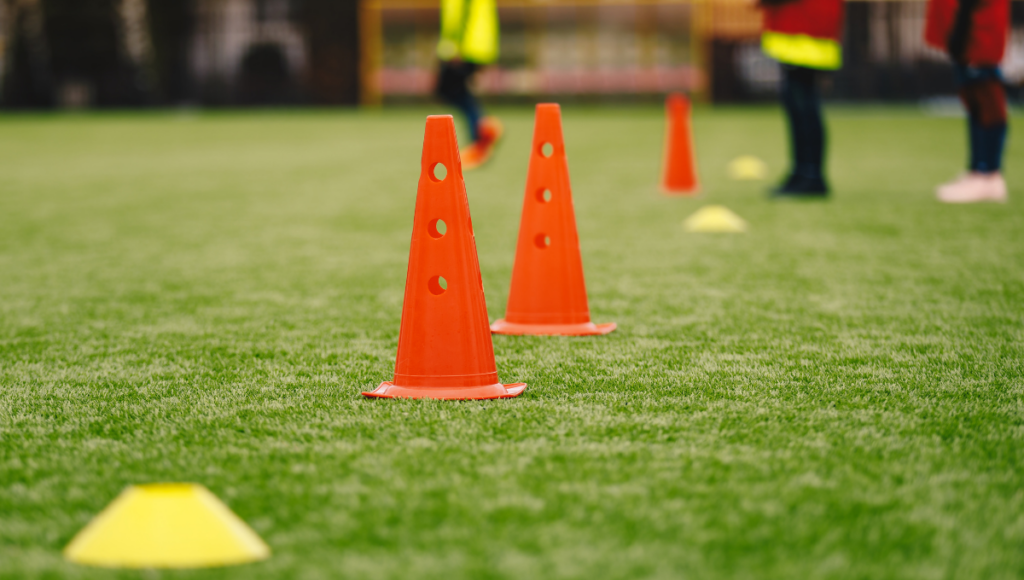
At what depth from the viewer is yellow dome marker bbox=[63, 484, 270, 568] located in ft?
6.02

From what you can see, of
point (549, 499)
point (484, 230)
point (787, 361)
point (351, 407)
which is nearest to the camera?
point (549, 499)

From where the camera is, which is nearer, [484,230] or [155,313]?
[155,313]

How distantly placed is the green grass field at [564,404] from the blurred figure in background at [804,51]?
732 mm

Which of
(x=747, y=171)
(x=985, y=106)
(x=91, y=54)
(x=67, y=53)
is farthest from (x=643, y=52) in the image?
(x=985, y=106)

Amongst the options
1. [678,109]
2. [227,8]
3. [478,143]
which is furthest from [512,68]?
[678,109]

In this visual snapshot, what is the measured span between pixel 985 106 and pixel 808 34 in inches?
41.4

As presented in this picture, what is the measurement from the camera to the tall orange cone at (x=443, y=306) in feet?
9.60

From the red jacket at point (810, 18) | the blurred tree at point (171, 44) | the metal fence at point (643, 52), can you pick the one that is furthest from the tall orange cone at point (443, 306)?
the blurred tree at point (171, 44)

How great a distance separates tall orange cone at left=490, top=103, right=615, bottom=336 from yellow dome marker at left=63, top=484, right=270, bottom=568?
1.94 metres

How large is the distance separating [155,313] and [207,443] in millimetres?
1785

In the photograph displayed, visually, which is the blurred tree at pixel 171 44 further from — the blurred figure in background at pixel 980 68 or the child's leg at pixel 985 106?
the child's leg at pixel 985 106

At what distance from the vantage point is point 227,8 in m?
26.9

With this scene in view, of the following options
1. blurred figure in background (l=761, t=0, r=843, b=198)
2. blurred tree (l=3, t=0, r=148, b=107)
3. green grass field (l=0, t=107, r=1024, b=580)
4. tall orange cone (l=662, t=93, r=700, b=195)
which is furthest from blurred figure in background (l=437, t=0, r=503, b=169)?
blurred tree (l=3, t=0, r=148, b=107)

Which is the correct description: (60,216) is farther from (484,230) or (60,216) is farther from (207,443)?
(207,443)
